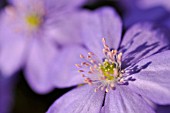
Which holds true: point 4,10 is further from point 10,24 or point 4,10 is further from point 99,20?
point 99,20

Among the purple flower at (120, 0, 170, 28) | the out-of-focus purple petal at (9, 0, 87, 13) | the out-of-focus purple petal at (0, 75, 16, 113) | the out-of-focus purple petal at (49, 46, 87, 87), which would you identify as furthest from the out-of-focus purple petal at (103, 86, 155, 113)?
the out-of-focus purple petal at (0, 75, 16, 113)

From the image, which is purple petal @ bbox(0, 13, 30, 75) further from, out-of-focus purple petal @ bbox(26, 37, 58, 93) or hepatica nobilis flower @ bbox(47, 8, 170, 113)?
hepatica nobilis flower @ bbox(47, 8, 170, 113)

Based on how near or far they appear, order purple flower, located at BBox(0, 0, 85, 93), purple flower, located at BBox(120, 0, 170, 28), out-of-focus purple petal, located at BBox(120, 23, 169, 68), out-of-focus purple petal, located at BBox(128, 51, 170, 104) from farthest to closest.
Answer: purple flower, located at BBox(0, 0, 85, 93)
purple flower, located at BBox(120, 0, 170, 28)
out-of-focus purple petal, located at BBox(120, 23, 169, 68)
out-of-focus purple petal, located at BBox(128, 51, 170, 104)

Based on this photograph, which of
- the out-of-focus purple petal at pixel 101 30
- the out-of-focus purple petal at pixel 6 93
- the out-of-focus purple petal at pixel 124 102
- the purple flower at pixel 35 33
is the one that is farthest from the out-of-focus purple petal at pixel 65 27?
the out-of-focus purple petal at pixel 124 102

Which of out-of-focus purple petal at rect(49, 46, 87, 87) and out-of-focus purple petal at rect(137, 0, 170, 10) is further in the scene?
out-of-focus purple petal at rect(137, 0, 170, 10)

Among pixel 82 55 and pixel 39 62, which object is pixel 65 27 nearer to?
pixel 39 62

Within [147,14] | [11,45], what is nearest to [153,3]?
Answer: [147,14]
